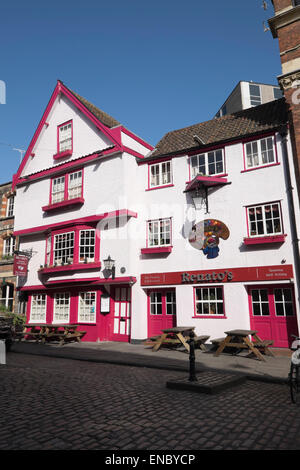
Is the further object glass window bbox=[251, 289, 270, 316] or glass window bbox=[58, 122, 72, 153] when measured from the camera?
glass window bbox=[58, 122, 72, 153]

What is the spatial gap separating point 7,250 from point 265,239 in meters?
18.3

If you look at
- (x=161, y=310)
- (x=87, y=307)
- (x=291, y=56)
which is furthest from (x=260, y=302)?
(x=291, y=56)

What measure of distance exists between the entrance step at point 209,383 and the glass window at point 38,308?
41.8 feet

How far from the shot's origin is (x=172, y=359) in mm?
10859

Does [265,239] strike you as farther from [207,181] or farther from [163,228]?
[163,228]

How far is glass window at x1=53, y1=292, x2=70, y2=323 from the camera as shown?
17.3 metres

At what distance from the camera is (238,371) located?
29.0 feet

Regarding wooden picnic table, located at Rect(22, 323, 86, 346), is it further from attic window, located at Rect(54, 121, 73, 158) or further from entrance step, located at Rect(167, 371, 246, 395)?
attic window, located at Rect(54, 121, 73, 158)

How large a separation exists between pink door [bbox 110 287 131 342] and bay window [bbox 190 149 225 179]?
22.3ft

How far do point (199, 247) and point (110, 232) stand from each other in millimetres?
4662

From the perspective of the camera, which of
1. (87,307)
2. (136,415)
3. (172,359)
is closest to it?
(136,415)

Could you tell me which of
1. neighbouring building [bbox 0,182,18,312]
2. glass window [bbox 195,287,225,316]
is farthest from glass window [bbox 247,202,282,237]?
neighbouring building [bbox 0,182,18,312]

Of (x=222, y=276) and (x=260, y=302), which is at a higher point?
(x=222, y=276)
